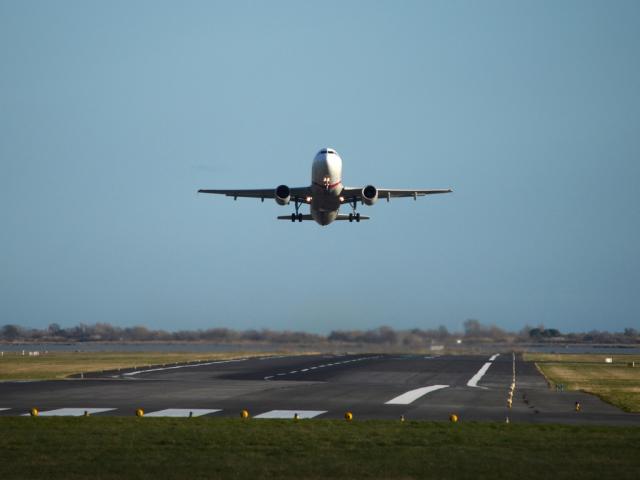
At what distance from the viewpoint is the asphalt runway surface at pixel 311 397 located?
31.6 m

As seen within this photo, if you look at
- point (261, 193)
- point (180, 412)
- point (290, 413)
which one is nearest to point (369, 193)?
point (261, 193)

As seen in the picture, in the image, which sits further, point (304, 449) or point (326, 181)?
point (326, 181)

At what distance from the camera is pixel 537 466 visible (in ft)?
62.1

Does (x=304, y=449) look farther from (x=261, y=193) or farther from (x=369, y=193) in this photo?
(x=261, y=193)

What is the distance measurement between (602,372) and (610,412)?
37698 mm

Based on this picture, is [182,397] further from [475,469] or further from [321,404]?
[475,469]

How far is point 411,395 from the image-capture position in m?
41.3

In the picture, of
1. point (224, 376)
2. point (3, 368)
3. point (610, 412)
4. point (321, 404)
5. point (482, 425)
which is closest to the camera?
point (482, 425)

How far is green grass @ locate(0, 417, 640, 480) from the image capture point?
59.4 ft

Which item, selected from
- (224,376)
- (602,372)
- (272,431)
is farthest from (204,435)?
(602,372)

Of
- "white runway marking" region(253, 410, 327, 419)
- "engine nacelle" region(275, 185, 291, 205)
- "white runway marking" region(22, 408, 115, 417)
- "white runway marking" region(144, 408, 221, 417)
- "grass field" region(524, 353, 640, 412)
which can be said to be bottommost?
"grass field" region(524, 353, 640, 412)

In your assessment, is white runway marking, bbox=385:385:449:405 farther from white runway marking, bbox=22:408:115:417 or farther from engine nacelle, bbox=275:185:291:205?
engine nacelle, bbox=275:185:291:205

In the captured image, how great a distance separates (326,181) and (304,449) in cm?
3455

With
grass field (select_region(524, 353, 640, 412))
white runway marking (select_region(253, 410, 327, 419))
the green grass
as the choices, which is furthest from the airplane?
the green grass
